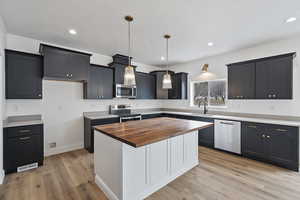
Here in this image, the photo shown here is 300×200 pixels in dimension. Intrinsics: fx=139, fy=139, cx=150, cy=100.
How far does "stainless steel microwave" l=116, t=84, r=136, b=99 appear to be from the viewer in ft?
13.8

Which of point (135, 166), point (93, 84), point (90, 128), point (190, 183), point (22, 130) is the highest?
point (93, 84)

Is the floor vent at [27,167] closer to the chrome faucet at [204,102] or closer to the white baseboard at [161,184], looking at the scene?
the white baseboard at [161,184]

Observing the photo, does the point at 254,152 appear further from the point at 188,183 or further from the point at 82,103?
the point at 82,103

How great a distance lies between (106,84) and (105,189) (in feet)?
8.89

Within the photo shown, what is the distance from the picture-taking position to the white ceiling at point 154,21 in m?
1.97

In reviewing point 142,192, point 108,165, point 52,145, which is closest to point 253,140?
point 142,192

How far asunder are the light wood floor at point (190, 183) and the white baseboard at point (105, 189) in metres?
0.06

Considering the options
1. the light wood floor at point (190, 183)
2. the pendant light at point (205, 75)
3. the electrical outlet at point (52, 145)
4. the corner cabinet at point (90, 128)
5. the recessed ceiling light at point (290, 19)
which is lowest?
the light wood floor at point (190, 183)

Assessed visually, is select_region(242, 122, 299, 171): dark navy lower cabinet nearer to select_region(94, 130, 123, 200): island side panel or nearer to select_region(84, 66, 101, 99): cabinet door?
select_region(94, 130, 123, 200): island side panel

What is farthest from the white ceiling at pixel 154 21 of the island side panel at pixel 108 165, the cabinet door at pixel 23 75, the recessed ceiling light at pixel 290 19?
the island side panel at pixel 108 165

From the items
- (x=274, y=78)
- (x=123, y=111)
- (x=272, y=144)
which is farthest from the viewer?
(x=123, y=111)

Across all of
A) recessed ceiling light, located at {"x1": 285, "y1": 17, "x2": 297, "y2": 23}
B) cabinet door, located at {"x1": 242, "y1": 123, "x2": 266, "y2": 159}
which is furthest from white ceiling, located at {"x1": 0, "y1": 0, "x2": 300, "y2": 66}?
cabinet door, located at {"x1": 242, "y1": 123, "x2": 266, "y2": 159}

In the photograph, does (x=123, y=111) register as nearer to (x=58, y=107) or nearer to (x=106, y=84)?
(x=106, y=84)

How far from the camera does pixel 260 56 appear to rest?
347 cm
